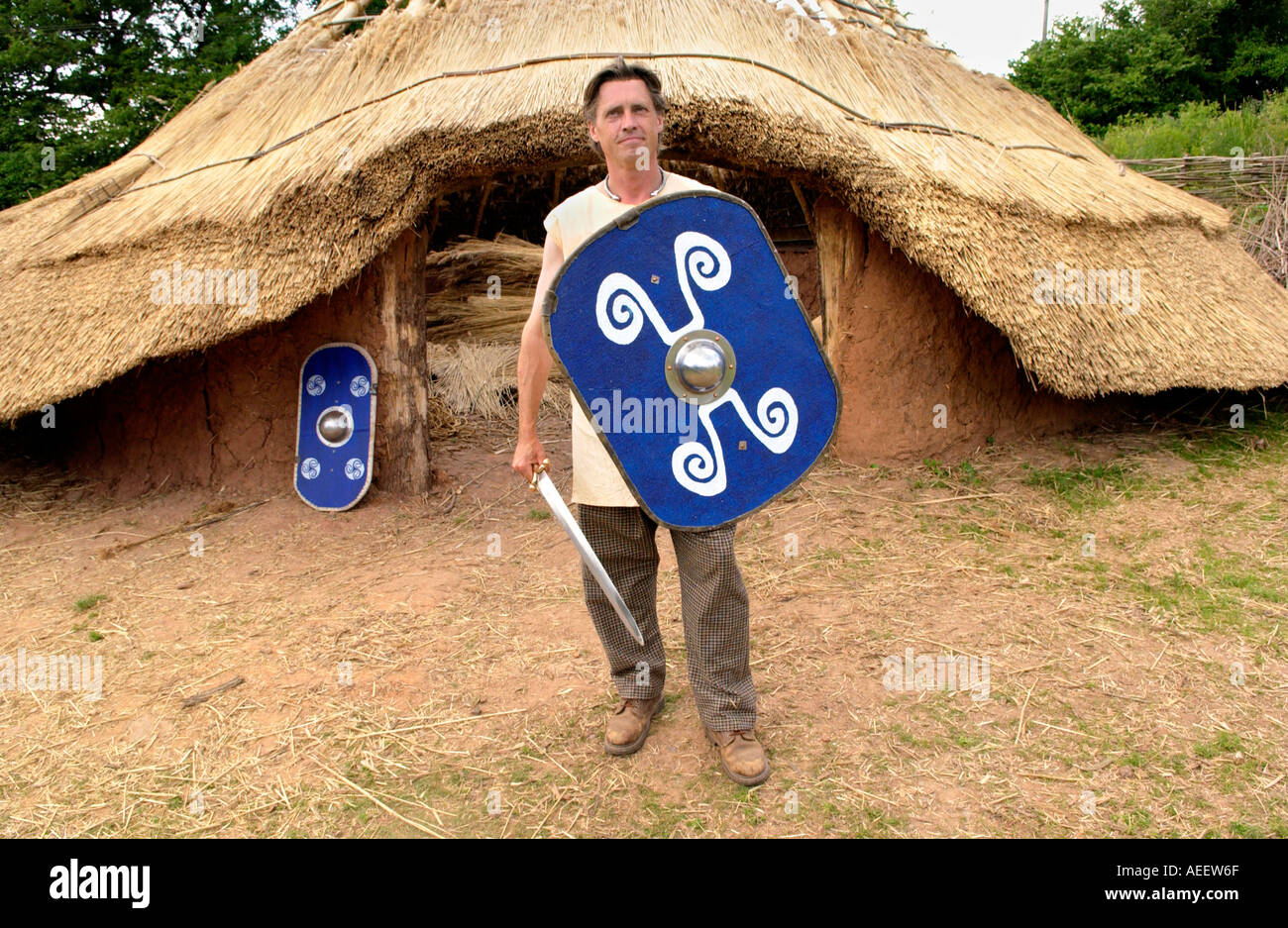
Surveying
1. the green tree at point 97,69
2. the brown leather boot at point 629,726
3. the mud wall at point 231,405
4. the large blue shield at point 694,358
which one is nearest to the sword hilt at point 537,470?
the large blue shield at point 694,358

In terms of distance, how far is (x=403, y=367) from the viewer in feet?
14.9

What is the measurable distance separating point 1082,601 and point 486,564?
99.4 inches

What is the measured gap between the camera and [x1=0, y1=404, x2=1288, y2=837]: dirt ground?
218cm

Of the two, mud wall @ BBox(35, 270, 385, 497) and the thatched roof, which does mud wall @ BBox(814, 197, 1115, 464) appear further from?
mud wall @ BBox(35, 270, 385, 497)

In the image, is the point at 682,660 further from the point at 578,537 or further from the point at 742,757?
the point at 578,537

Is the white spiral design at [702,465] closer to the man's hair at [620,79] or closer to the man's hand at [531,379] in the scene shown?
the man's hand at [531,379]


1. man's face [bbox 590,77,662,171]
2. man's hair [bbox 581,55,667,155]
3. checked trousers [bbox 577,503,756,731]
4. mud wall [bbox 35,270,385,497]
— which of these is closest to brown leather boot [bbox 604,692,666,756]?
checked trousers [bbox 577,503,756,731]

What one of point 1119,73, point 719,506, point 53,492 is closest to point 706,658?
point 719,506

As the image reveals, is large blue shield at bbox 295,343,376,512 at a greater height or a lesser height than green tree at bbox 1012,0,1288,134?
lesser

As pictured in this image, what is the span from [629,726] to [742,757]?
34 cm

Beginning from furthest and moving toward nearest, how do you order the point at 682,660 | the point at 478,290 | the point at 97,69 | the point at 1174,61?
the point at 1174,61 < the point at 97,69 < the point at 478,290 < the point at 682,660

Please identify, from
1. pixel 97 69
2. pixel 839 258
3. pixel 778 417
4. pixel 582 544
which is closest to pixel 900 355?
pixel 839 258

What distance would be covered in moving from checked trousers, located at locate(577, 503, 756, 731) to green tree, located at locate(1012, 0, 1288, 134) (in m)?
16.1

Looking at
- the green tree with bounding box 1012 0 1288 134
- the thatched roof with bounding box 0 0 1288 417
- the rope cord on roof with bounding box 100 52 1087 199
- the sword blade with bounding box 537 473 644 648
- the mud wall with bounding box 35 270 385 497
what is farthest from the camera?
the green tree with bounding box 1012 0 1288 134
